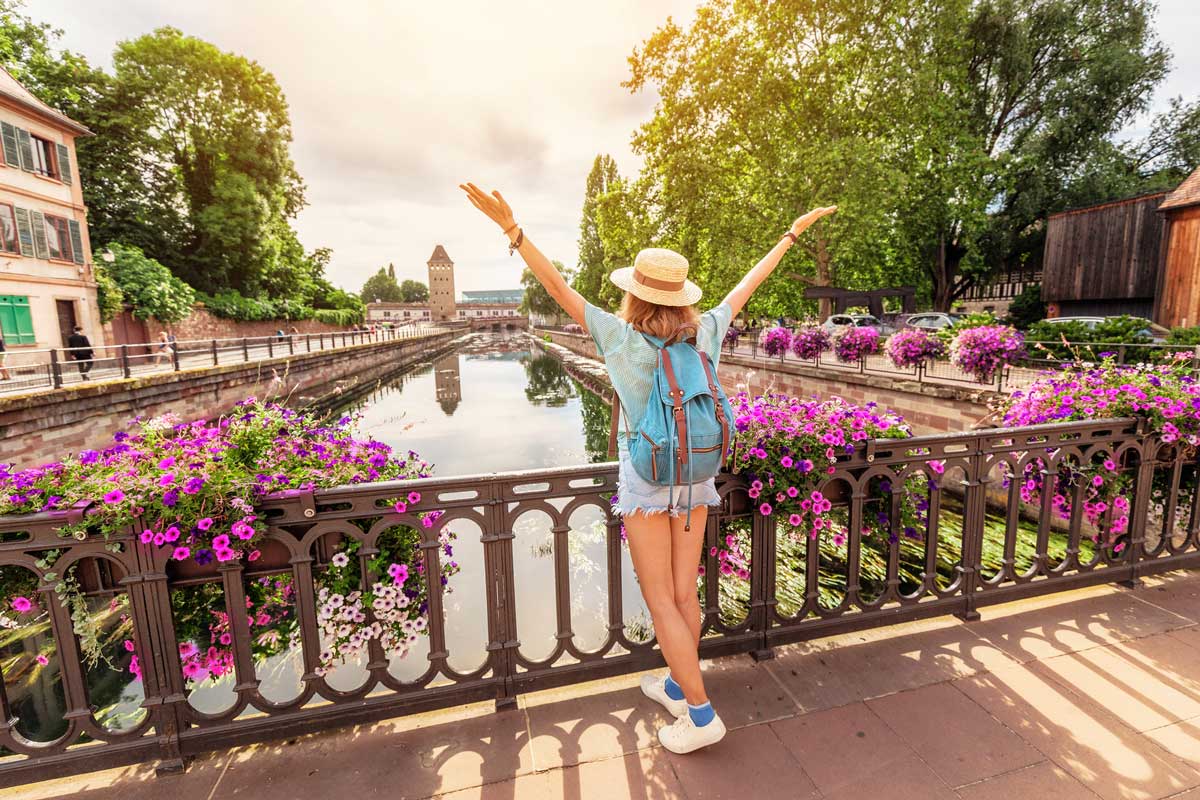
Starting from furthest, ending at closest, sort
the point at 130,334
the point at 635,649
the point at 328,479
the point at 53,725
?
the point at 130,334
the point at 53,725
the point at 635,649
the point at 328,479

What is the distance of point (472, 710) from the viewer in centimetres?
249

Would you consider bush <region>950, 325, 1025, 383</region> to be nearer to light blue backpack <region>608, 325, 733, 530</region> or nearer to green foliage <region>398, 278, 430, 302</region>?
light blue backpack <region>608, 325, 733, 530</region>

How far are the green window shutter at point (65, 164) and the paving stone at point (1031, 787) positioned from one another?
31.9 meters

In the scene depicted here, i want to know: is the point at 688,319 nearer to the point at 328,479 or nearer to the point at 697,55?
the point at 328,479

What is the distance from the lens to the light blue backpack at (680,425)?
6.68 feet

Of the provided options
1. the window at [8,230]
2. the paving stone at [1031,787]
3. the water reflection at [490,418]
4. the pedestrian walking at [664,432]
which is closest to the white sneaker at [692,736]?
the pedestrian walking at [664,432]

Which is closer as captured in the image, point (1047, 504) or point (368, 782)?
point (368, 782)

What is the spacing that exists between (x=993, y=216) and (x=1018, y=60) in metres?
6.52

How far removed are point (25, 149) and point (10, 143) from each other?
0.61 m

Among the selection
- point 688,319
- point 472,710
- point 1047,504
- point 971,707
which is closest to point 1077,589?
point 1047,504

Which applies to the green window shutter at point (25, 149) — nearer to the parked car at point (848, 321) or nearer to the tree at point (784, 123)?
the tree at point (784, 123)

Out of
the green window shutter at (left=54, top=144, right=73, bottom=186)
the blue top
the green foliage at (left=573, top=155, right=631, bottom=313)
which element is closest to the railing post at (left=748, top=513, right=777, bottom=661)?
the blue top

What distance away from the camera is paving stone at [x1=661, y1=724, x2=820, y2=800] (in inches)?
77.7

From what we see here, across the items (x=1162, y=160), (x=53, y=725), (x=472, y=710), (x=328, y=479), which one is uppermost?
(x=1162, y=160)
